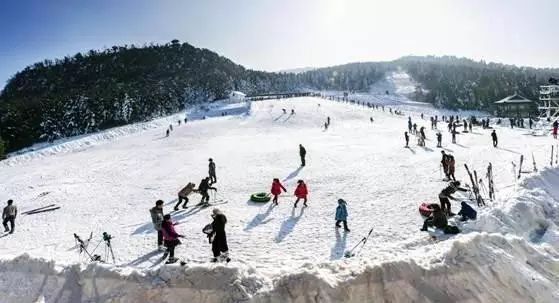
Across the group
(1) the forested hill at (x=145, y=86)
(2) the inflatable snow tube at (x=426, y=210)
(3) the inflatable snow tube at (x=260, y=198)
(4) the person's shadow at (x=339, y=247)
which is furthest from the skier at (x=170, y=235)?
(1) the forested hill at (x=145, y=86)

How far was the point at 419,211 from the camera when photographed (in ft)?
46.6

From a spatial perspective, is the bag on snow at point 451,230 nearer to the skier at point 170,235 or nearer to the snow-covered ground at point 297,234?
the snow-covered ground at point 297,234

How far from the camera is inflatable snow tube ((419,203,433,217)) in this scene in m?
13.6

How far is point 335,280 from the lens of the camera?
9.62m

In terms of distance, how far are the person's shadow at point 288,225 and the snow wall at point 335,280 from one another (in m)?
2.72

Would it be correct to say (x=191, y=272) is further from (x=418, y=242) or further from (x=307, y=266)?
(x=418, y=242)

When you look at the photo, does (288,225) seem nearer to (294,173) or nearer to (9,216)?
(294,173)

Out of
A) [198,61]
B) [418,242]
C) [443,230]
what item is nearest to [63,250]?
[418,242]

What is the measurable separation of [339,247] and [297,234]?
5.34 feet

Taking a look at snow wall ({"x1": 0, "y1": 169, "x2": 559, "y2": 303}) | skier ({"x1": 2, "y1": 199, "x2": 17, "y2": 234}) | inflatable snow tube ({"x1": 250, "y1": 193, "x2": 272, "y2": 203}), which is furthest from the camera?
inflatable snow tube ({"x1": 250, "y1": 193, "x2": 272, "y2": 203})

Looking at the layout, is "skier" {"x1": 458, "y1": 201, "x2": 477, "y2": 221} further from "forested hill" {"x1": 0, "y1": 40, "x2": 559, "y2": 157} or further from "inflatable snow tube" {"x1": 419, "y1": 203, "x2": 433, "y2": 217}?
"forested hill" {"x1": 0, "y1": 40, "x2": 559, "y2": 157}

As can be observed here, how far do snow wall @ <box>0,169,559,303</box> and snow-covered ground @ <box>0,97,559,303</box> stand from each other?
0.09ft

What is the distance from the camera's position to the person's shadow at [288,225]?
12.8m

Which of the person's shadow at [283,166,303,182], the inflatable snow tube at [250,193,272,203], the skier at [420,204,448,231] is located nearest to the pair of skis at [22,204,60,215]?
the inflatable snow tube at [250,193,272,203]
